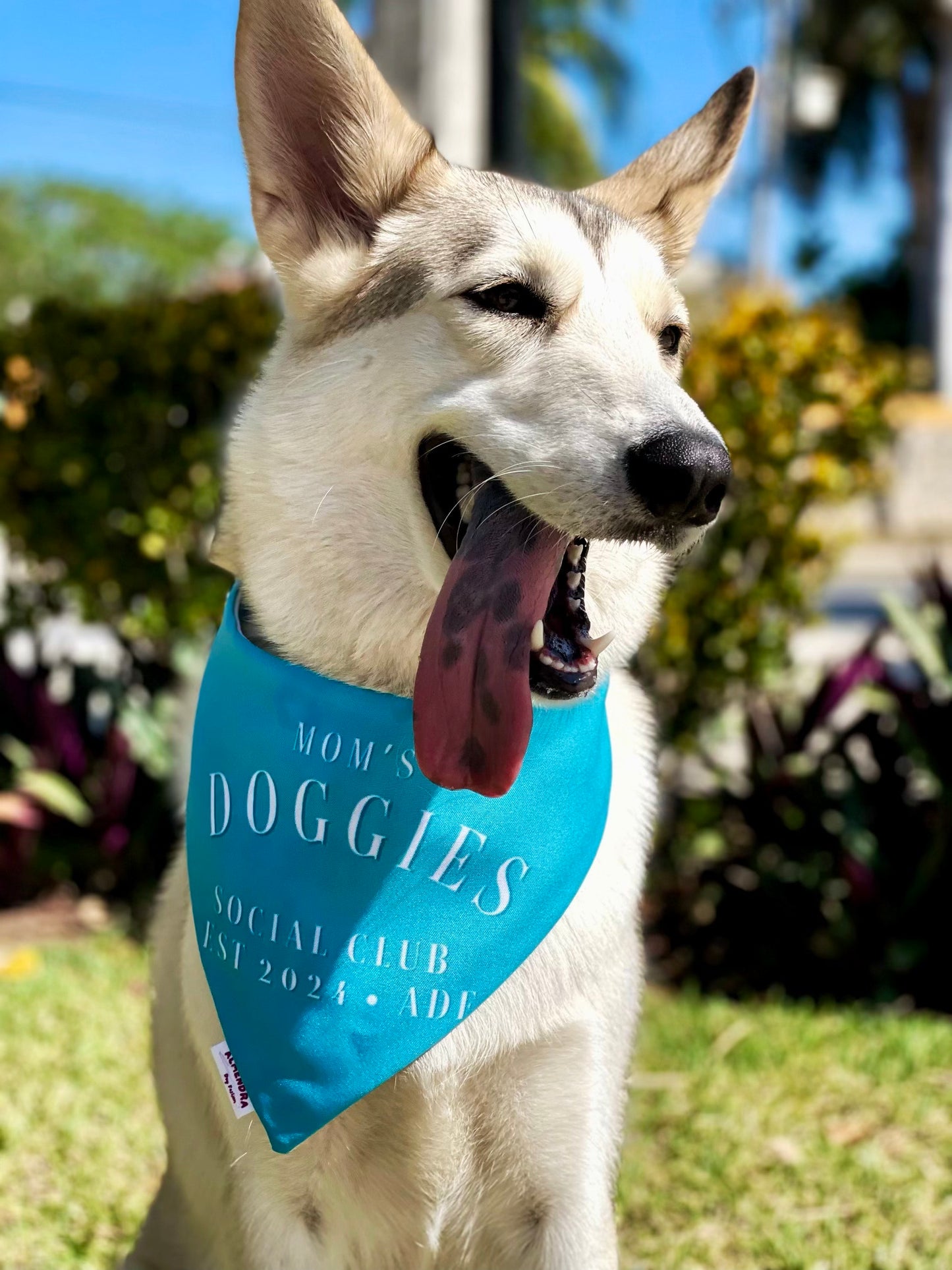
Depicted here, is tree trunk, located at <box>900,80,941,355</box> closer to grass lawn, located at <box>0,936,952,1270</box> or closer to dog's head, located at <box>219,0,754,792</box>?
grass lawn, located at <box>0,936,952,1270</box>

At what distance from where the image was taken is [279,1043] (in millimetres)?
2377

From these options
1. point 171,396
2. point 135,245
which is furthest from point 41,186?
point 171,396

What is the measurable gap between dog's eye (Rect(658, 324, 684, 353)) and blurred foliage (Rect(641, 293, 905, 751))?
7.80ft

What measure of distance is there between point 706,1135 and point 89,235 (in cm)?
7082

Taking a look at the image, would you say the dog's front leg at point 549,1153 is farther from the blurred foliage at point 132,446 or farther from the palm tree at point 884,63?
the palm tree at point 884,63

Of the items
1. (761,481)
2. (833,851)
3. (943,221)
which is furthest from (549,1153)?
(943,221)

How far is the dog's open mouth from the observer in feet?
7.00

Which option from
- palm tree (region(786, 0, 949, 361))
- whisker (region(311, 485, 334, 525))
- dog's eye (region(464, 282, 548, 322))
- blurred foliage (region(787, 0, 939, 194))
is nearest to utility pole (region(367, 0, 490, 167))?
dog's eye (region(464, 282, 548, 322))

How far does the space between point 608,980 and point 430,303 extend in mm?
1302

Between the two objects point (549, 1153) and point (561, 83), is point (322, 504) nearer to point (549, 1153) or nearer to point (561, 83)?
point (549, 1153)

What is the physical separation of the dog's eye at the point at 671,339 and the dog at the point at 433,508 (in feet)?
0.07

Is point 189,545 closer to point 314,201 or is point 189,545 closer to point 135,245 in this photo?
point 314,201

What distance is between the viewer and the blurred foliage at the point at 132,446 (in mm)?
5246

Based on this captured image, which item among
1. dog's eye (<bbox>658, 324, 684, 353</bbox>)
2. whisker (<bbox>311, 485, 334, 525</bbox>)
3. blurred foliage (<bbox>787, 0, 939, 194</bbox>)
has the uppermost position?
dog's eye (<bbox>658, 324, 684, 353</bbox>)
